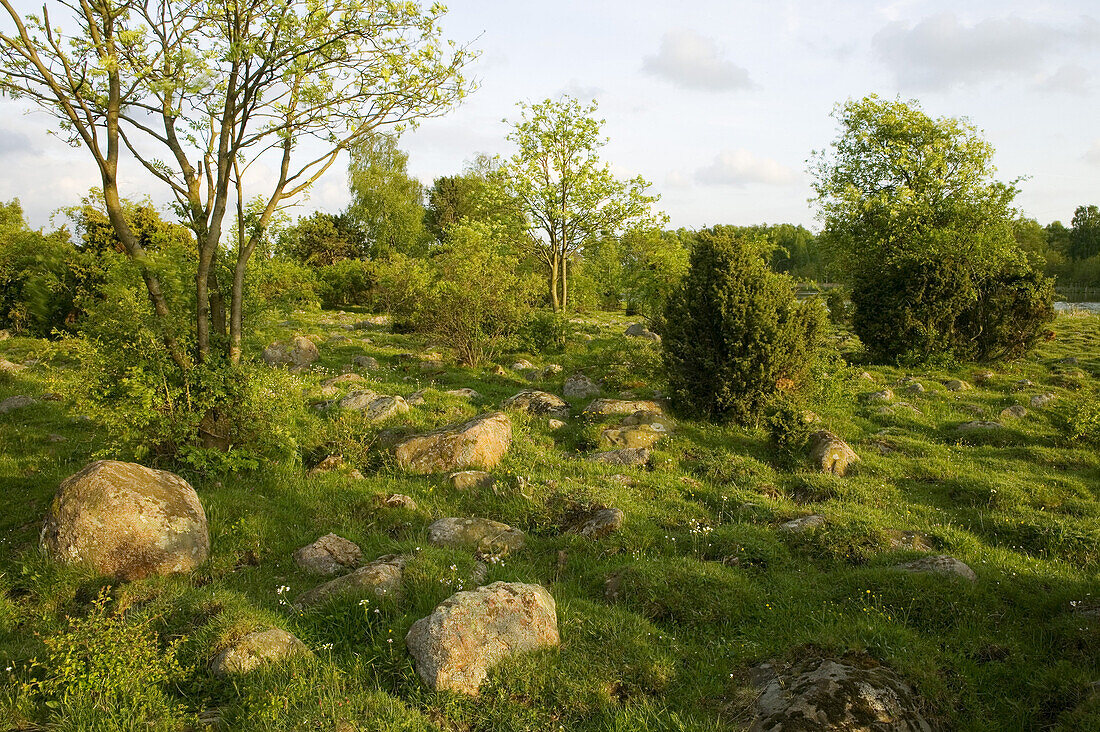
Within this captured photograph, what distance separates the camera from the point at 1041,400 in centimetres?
1247

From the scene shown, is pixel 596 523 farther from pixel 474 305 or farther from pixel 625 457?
pixel 474 305

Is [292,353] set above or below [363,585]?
above

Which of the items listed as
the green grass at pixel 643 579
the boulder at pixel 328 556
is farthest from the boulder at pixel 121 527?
the boulder at pixel 328 556

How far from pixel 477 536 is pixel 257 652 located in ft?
10.1

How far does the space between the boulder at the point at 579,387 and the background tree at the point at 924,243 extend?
30.0 ft

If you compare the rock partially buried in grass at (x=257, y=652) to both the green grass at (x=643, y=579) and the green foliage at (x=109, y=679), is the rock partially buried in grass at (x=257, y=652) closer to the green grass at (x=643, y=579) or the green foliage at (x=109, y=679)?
the green grass at (x=643, y=579)

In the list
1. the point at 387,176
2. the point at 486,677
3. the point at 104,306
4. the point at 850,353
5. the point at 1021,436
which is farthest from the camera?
the point at 387,176

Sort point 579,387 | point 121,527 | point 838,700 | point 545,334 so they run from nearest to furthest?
point 838,700, point 121,527, point 579,387, point 545,334

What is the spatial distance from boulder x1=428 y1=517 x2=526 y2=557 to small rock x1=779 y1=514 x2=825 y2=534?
10.7 ft

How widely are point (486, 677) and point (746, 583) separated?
117 inches

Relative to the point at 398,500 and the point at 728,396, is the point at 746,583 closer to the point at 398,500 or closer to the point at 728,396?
the point at 398,500

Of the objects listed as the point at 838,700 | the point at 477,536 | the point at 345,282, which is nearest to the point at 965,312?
the point at 477,536

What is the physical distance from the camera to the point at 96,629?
187 inches

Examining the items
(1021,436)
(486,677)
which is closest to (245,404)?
(486,677)
